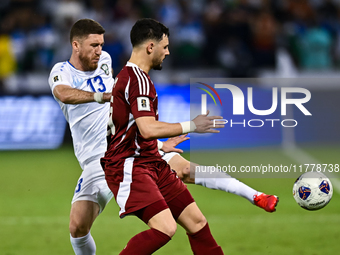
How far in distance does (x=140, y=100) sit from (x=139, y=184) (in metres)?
0.60

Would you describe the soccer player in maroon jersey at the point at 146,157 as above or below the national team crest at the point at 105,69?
below

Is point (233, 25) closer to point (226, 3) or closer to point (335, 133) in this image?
point (226, 3)

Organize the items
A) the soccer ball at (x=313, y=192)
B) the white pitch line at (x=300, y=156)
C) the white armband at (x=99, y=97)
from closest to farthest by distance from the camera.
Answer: the white armband at (x=99, y=97), the soccer ball at (x=313, y=192), the white pitch line at (x=300, y=156)

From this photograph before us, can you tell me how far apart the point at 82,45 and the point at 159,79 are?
7.01m

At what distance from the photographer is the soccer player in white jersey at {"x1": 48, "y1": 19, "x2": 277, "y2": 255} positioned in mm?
4484

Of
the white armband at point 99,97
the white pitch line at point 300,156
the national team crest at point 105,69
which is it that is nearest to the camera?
the white armband at point 99,97

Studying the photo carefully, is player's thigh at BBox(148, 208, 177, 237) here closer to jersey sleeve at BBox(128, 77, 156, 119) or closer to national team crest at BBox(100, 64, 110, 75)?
jersey sleeve at BBox(128, 77, 156, 119)

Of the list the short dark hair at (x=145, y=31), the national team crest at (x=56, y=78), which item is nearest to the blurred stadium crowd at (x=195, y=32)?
the national team crest at (x=56, y=78)

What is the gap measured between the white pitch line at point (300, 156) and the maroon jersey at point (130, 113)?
5748 millimetres

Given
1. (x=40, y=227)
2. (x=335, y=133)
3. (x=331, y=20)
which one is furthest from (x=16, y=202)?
(x=331, y=20)

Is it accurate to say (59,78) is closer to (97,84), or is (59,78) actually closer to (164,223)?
(97,84)

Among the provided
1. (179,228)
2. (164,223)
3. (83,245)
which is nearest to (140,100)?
(164,223)

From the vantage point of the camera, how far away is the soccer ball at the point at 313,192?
456cm

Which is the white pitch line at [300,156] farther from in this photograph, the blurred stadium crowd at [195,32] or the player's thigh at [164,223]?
the player's thigh at [164,223]
